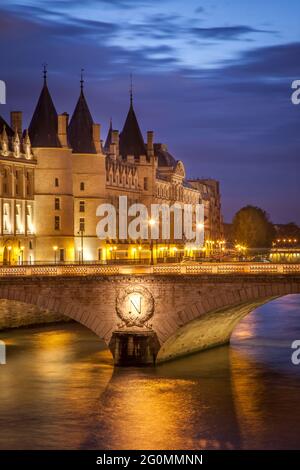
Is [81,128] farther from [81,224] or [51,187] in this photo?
[81,224]

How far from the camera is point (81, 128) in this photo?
4843 inches

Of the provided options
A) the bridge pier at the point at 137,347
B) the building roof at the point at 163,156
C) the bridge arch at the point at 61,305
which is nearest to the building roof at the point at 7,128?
the bridge arch at the point at 61,305

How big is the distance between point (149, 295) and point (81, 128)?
207 ft

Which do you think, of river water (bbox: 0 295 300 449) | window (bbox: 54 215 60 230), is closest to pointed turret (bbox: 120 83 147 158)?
window (bbox: 54 215 60 230)

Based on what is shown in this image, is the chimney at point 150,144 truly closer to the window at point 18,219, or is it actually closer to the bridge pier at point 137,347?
the window at point 18,219

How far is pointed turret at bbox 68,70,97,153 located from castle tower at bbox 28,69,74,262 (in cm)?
600

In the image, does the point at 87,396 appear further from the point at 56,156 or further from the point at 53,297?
the point at 56,156

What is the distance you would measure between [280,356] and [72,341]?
54.0 feet

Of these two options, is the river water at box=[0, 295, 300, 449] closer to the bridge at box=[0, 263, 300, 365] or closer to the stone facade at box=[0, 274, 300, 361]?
the bridge at box=[0, 263, 300, 365]

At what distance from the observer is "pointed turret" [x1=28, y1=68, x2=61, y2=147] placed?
114 meters

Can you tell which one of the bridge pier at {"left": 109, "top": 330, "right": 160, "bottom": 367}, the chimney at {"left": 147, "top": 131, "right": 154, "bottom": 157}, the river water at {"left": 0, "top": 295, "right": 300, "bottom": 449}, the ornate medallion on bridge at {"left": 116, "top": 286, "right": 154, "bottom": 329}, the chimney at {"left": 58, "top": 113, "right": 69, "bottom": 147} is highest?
the chimney at {"left": 147, "top": 131, "right": 154, "bottom": 157}

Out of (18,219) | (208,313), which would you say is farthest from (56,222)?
(208,313)

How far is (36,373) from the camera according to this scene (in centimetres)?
6225
